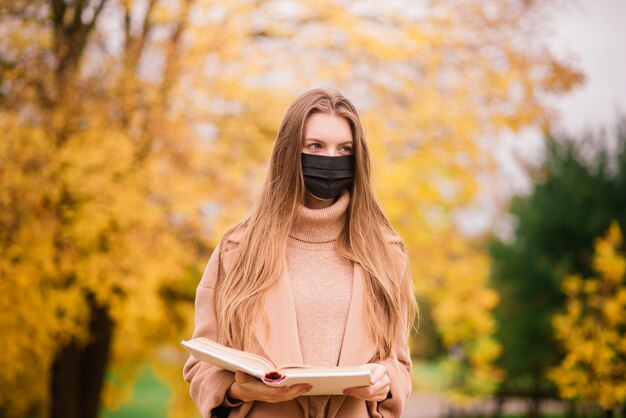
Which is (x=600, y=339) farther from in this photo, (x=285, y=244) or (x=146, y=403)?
(x=146, y=403)

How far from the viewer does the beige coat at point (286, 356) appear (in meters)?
2.34

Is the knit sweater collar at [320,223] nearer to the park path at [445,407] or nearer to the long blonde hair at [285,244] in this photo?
the long blonde hair at [285,244]

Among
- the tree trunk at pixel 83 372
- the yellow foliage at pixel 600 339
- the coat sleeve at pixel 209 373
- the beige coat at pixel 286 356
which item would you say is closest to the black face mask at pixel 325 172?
the beige coat at pixel 286 356

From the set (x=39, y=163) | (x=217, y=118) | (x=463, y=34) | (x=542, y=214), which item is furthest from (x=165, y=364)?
(x=542, y=214)

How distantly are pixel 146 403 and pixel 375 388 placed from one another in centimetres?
3160

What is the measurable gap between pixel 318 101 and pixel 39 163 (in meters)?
5.83

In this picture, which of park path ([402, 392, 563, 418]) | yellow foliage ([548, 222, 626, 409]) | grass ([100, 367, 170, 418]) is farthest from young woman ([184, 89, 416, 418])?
park path ([402, 392, 563, 418])

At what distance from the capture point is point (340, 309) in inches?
96.0

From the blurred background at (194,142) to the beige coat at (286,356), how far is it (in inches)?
186

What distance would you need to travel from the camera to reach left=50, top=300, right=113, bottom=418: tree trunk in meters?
9.87

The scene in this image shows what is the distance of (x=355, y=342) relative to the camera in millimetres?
2381

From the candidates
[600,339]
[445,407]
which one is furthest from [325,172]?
[445,407]

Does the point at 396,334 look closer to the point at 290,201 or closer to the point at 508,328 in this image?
the point at 290,201

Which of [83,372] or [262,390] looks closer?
[262,390]
